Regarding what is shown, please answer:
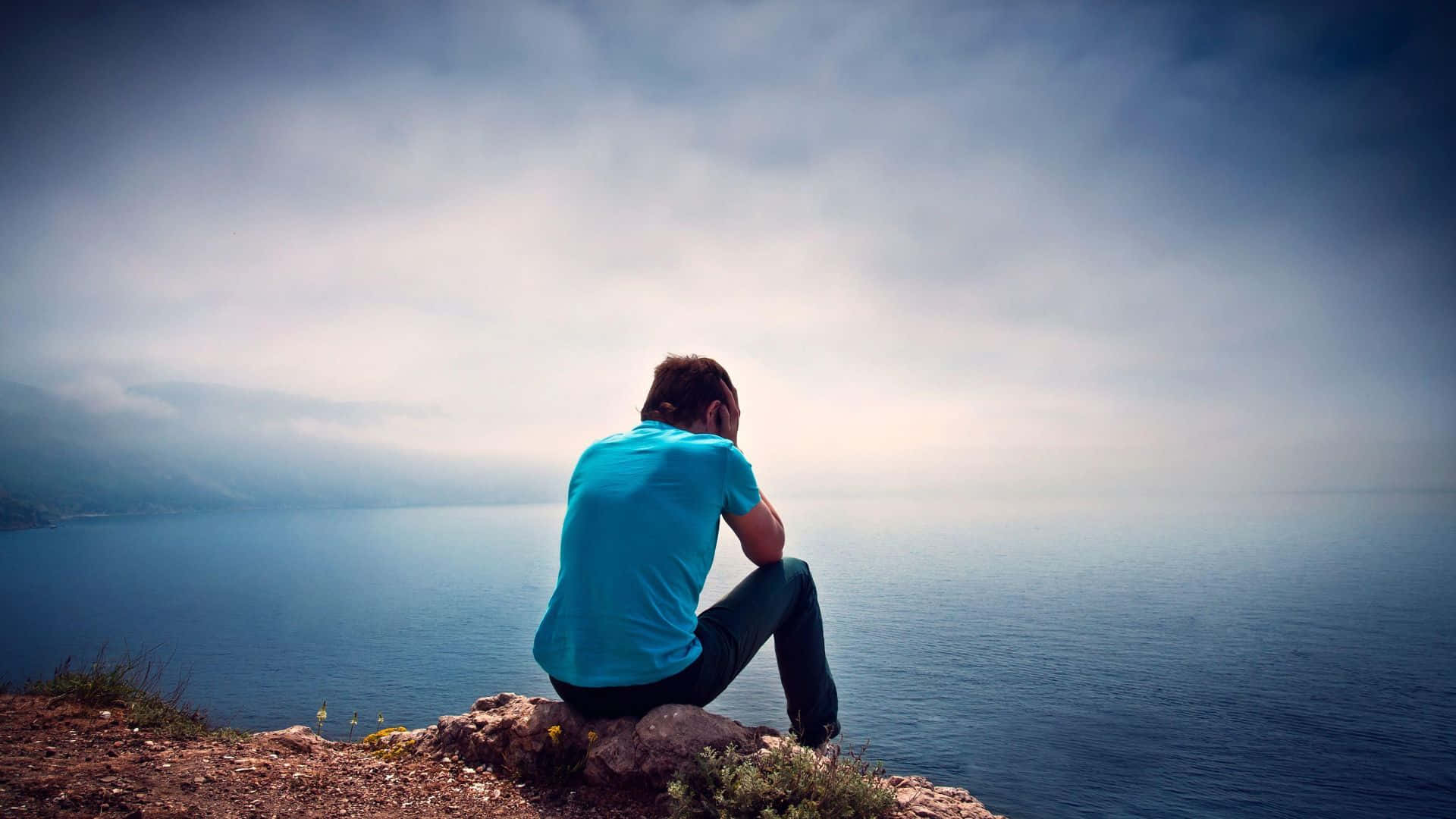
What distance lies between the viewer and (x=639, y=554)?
3.58 m

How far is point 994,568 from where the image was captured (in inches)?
1686

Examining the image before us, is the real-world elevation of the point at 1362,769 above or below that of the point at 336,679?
above

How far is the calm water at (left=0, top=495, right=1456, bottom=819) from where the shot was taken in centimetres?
1247

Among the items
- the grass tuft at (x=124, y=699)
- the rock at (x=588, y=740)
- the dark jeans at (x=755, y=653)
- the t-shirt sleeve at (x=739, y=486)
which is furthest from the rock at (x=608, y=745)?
the t-shirt sleeve at (x=739, y=486)

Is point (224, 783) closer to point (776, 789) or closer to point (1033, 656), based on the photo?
point (776, 789)

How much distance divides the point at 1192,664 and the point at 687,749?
2182cm

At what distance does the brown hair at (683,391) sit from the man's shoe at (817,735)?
2214mm

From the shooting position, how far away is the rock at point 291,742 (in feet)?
15.8

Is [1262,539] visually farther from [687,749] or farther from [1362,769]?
[687,749]

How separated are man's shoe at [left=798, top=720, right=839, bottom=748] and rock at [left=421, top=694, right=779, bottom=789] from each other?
1.05ft

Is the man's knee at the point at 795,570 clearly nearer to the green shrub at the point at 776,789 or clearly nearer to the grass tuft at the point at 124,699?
the green shrub at the point at 776,789

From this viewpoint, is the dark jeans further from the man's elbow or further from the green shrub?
the green shrub

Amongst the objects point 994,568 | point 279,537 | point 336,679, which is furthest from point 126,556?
point 994,568

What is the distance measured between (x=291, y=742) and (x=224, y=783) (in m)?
1.04
